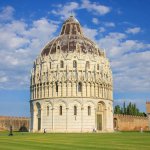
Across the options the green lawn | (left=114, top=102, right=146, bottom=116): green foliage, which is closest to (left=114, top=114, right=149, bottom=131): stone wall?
(left=114, top=102, right=146, bottom=116): green foliage

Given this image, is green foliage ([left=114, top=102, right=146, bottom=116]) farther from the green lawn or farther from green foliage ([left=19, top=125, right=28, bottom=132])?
the green lawn

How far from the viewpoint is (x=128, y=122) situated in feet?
317

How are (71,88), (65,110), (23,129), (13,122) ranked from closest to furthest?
(65,110) < (71,88) < (23,129) < (13,122)

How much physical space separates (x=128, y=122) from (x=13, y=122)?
31503 mm

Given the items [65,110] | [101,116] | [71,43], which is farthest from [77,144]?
[71,43]

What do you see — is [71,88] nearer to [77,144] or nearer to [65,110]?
[65,110]

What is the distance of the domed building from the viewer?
245ft

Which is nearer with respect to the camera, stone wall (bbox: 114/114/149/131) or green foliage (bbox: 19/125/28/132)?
green foliage (bbox: 19/125/28/132)

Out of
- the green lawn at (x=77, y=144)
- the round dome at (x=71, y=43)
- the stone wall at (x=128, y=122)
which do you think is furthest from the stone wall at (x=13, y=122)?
the green lawn at (x=77, y=144)

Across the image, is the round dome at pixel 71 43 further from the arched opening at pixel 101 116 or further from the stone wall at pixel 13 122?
the stone wall at pixel 13 122

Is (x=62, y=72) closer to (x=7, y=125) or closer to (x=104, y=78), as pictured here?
(x=104, y=78)

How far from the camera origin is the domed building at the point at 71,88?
74688 millimetres

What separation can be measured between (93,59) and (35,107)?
1723 cm

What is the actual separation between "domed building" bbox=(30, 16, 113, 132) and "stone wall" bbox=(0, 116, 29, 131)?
464 inches
